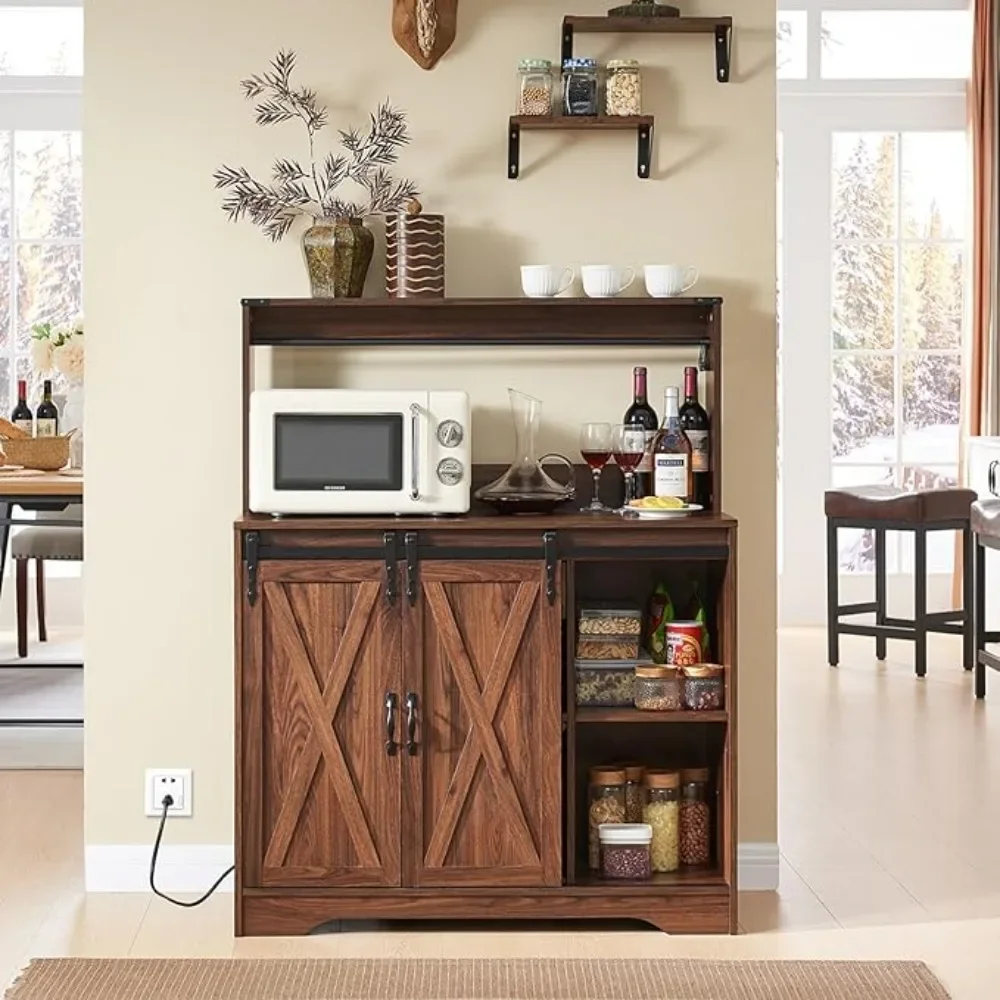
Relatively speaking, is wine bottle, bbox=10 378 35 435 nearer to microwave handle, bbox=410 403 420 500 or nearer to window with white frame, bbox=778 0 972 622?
microwave handle, bbox=410 403 420 500

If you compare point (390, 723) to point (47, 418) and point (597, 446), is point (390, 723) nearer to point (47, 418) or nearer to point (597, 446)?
point (597, 446)

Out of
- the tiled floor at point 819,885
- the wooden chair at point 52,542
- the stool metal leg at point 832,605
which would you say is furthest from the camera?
the stool metal leg at point 832,605

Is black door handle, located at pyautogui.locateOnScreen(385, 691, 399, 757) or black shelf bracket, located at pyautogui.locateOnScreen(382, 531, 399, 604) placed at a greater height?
black shelf bracket, located at pyautogui.locateOnScreen(382, 531, 399, 604)

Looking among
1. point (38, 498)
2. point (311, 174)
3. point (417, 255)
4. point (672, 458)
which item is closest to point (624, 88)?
point (417, 255)

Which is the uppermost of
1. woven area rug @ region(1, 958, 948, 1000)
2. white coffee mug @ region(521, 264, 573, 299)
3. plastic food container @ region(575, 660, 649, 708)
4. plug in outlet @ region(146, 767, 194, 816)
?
white coffee mug @ region(521, 264, 573, 299)

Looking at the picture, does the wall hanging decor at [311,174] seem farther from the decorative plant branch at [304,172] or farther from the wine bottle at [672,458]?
the wine bottle at [672,458]

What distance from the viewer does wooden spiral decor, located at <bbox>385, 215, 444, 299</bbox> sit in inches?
144

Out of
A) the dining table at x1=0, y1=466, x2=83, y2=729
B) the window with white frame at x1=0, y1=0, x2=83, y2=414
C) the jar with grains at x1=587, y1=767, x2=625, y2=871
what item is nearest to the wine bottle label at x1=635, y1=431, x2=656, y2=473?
the jar with grains at x1=587, y1=767, x2=625, y2=871

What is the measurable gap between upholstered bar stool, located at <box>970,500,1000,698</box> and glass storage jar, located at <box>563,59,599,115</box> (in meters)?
2.72

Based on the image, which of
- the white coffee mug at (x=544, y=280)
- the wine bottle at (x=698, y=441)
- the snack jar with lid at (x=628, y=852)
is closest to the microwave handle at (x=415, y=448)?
the white coffee mug at (x=544, y=280)

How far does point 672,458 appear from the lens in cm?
364

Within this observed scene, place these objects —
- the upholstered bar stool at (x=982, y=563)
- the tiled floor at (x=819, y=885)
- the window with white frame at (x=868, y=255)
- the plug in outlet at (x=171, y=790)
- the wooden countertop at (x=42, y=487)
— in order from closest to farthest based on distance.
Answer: the tiled floor at (x=819, y=885) → the plug in outlet at (x=171, y=790) → the wooden countertop at (x=42, y=487) → the upholstered bar stool at (x=982, y=563) → the window with white frame at (x=868, y=255)

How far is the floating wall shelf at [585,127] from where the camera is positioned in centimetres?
371

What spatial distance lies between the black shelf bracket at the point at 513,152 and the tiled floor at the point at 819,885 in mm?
1661
